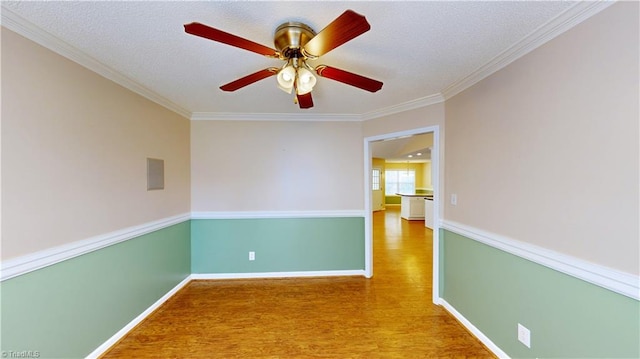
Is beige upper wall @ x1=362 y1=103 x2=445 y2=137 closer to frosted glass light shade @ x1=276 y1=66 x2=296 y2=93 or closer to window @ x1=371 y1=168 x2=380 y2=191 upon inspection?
frosted glass light shade @ x1=276 y1=66 x2=296 y2=93

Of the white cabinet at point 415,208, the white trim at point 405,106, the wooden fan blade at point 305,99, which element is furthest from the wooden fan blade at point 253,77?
the white cabinet at point 415,208

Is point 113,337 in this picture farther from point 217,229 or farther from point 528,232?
point 528,232

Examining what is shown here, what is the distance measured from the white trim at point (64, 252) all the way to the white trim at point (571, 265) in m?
3.12

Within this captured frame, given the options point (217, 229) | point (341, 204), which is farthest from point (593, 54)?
point (217, 229)

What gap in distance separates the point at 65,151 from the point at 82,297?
107cm

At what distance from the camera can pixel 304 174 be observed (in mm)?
3385

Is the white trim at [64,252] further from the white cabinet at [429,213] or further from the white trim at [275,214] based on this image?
the white cabinet at [429,213]

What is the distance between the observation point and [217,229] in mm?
3316

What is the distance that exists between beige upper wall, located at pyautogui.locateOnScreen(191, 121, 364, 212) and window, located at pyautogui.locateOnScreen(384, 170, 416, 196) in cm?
898

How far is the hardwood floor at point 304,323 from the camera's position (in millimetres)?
1940

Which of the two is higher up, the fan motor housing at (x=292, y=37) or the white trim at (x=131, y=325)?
the fan motor housing at (x=292, y=37)

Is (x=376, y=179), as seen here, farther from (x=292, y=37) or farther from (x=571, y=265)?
(x=292, y=37)

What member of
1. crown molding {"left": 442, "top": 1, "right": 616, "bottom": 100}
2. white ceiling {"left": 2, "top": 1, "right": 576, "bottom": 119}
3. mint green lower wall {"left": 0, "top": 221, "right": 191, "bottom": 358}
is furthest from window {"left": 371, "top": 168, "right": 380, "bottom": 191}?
mint green lower wall {"left": 0, "top": 221, "right": 191, "bottom": 358}

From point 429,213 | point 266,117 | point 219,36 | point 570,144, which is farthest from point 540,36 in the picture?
point 429,213
